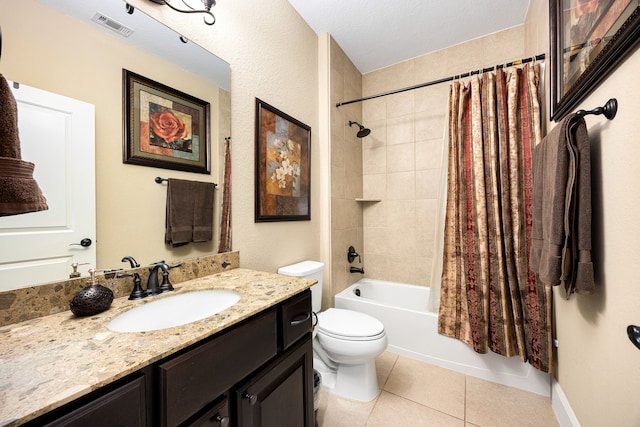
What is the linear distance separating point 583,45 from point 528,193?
884 millimetres

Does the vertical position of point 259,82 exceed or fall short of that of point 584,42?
it exceeds it

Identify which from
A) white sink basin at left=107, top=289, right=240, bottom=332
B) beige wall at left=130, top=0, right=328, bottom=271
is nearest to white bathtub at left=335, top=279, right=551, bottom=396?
beige wall at left=130, top=0, right=328, bottom=271

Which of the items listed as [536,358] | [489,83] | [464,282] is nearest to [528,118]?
[489,83]

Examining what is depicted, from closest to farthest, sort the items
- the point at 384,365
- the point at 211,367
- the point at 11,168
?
the point at 11,168 < the point at 211,367 < the point at 384,365

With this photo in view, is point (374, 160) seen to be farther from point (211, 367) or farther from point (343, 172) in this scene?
point (211, 367)

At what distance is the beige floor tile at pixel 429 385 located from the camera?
4.80 ft

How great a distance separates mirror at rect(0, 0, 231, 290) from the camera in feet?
2.37

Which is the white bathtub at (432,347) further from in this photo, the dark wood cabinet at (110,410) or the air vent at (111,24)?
the air vent at (111,24)

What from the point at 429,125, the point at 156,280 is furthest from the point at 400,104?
the point at 156,280

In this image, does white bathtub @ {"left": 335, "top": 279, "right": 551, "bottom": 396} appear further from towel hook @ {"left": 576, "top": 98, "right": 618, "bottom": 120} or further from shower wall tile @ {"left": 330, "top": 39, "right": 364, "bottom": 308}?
towel hook @ {"left": 576, "top": 98, "right": 618, "bottom": 120}

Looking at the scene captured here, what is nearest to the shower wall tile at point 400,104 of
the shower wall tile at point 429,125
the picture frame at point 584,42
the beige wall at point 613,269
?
the shower wall tile at point 429,125

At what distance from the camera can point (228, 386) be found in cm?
69

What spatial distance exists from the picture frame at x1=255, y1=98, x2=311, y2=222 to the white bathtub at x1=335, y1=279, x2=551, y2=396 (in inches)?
37.2

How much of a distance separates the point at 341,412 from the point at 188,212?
139cm
